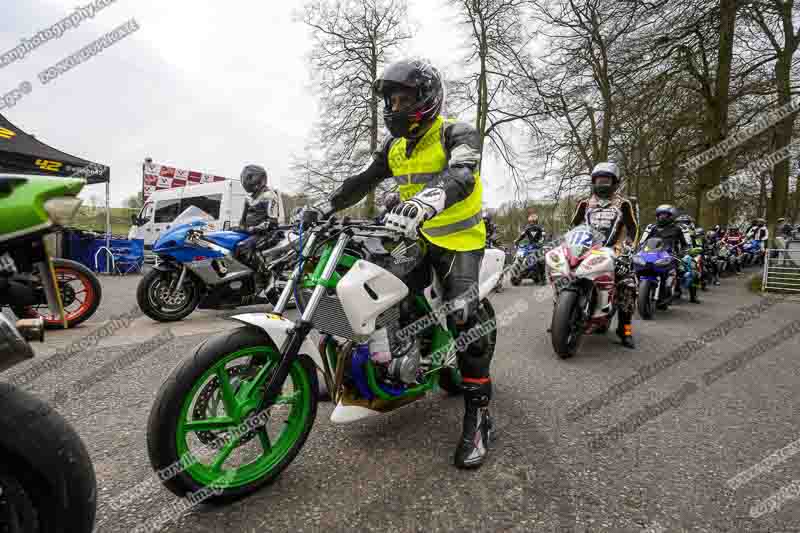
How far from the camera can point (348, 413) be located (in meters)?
2.06

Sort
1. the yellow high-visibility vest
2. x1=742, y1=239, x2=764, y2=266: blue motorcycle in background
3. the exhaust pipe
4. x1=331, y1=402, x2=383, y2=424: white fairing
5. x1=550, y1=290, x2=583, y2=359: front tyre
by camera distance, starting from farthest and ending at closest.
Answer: x1=742, y1=239, x2=764, y2=266: blue motorcycle in background < x1=550, y1=290, x2=583, y2=359: front tyre < the yellow high-visibility vest < x1=331, y1=402, x2=383, y2=424: white fairing < the exhaust pipe

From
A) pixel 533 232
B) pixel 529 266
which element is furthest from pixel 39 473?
pixel 533 232

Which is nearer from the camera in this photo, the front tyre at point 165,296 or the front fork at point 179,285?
the front tyre at point 165,296

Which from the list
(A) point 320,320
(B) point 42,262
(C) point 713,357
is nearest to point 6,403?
(B) point 42,262

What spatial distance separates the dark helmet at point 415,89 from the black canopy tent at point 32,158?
837 centimetres

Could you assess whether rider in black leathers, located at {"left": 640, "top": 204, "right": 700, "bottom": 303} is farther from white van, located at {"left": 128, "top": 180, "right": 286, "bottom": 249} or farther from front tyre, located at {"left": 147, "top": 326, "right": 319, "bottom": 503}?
white van, located at {"left": 128, "top": 180, "right": 286, "bottom": 249}

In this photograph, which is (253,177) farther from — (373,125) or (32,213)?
(373,125)

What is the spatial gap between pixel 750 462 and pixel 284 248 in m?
4.71

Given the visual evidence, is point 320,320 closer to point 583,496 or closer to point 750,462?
point 583,496

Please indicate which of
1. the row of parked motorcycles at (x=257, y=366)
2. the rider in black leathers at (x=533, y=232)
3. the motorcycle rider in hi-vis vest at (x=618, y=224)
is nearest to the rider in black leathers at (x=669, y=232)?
the motorcycle rider in hi-vis vest at (x=618, y=224)

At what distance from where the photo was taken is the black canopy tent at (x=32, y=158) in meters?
8.12

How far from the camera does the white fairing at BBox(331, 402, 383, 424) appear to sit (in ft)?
6.68

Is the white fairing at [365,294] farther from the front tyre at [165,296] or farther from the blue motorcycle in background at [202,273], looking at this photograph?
the front tyre at [165,296]

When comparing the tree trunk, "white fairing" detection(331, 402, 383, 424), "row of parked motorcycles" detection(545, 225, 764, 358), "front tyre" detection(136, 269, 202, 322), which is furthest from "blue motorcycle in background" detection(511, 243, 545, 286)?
"white fairing" detection(331, 402, 383, 424)
